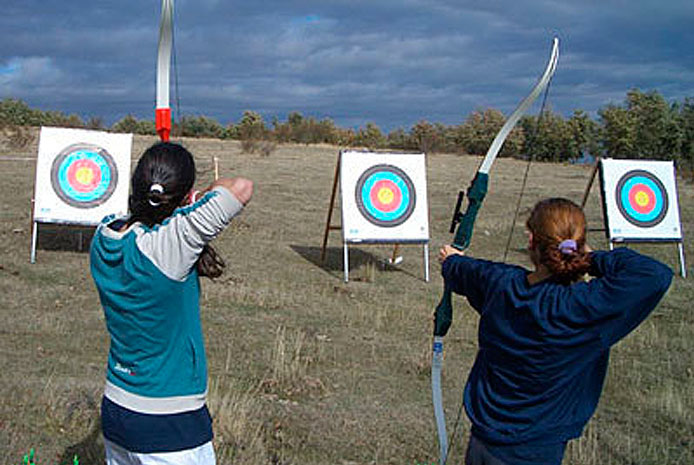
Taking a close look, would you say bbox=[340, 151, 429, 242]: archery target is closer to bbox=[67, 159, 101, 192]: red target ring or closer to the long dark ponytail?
bbox=[67, 159, 101, 192]: red target ring

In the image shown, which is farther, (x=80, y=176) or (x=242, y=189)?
(x=80, y=176)

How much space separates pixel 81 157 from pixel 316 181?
914 cm

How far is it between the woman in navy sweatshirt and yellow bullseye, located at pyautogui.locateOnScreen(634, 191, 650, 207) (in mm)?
8105

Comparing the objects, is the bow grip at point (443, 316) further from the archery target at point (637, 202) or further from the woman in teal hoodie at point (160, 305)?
the archery target at point (637, 202)

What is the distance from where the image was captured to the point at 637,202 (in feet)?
31.4

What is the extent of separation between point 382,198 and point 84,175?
3.39 metres

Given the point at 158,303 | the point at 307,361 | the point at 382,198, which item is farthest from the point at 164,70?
the point at 382,198

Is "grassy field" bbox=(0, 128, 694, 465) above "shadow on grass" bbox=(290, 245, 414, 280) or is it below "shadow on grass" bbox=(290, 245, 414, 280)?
below

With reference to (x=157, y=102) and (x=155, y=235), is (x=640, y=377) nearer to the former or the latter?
(x=157, y=102)

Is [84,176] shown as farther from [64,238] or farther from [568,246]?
[568,246]

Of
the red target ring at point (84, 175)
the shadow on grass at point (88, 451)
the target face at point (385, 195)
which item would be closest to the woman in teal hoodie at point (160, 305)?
the shadow on grass at point (88, 451)

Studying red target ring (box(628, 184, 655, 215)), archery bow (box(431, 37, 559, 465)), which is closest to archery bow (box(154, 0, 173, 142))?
archery bow (box(431, 37, 559, 465))

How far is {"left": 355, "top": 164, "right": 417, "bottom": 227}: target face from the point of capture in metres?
8.88

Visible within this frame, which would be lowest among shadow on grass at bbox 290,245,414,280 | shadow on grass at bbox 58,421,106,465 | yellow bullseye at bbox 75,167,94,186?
shadow on grass at bbox 58,421,106,465
